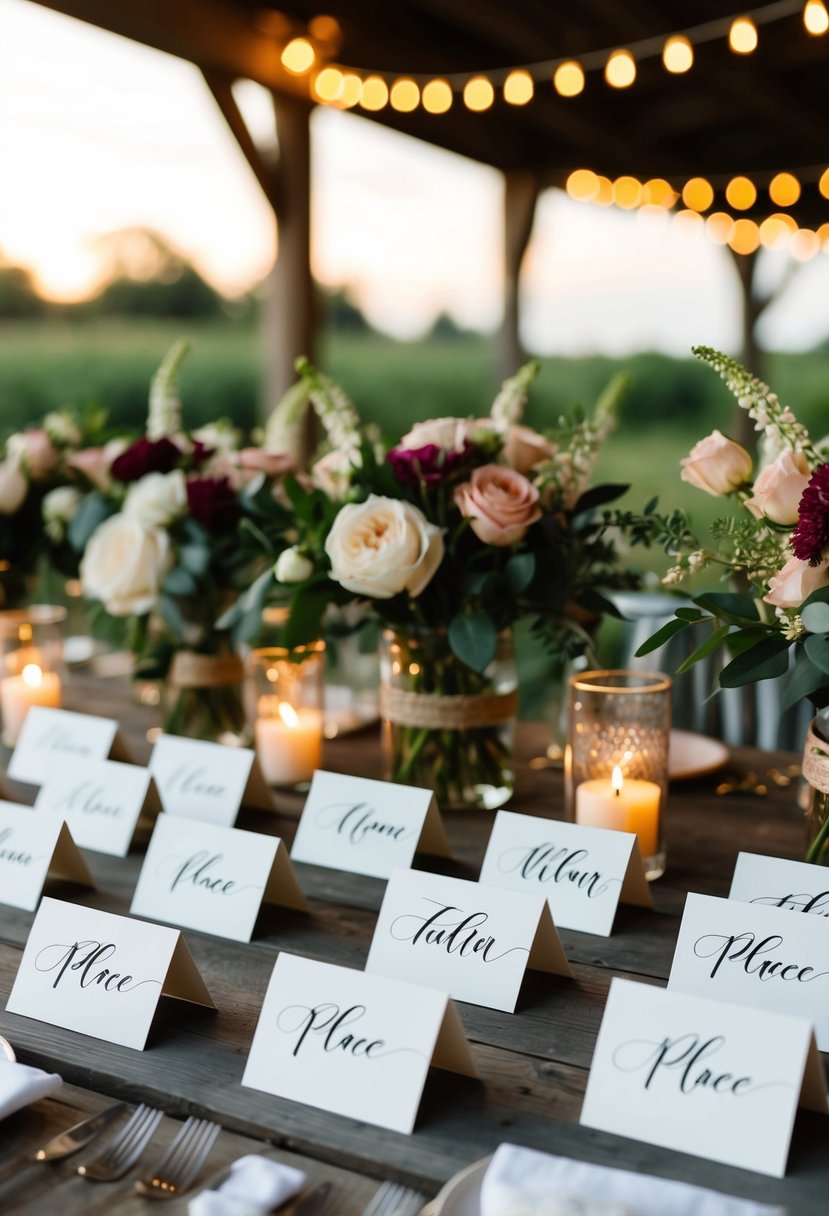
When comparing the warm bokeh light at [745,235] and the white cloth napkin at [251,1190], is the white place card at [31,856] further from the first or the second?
the warm bokeh light at [745,235]

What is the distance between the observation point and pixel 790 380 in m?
7.23

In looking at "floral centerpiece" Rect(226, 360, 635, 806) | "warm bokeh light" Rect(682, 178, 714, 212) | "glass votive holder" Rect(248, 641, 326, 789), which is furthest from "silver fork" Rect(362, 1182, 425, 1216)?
"warm bokeh light" Rect(682, 178, 714, 212)

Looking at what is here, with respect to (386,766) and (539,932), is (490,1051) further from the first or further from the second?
(386,766)

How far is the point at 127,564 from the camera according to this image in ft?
5.00

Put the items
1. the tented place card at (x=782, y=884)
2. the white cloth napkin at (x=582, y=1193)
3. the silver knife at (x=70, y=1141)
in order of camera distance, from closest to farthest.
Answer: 1. the white cloth napkin at (x=582, y=1193)
2. the silver knife at (x=70, y=1141)
3. the tented place card at (x=782, y=884)

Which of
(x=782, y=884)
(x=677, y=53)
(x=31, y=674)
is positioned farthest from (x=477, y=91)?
(x=782, y=884)

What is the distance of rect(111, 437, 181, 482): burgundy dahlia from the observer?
1616mm

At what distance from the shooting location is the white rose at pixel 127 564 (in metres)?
1.52

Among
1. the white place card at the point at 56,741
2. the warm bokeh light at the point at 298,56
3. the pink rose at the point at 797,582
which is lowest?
the white place card at the point at 56,741

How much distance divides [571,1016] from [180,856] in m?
0.42

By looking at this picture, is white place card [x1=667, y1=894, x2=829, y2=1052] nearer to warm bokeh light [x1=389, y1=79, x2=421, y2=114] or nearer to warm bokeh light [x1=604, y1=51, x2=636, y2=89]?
warm bokeh light [x1=604, y1=51, x2=636, y2=89]

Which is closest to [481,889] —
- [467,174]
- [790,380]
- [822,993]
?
[822,993]

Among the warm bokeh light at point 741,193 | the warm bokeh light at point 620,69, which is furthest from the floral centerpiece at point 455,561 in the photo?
the warm bokeh light at point 741,193

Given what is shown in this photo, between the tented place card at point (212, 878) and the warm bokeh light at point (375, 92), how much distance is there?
2.76 metres
